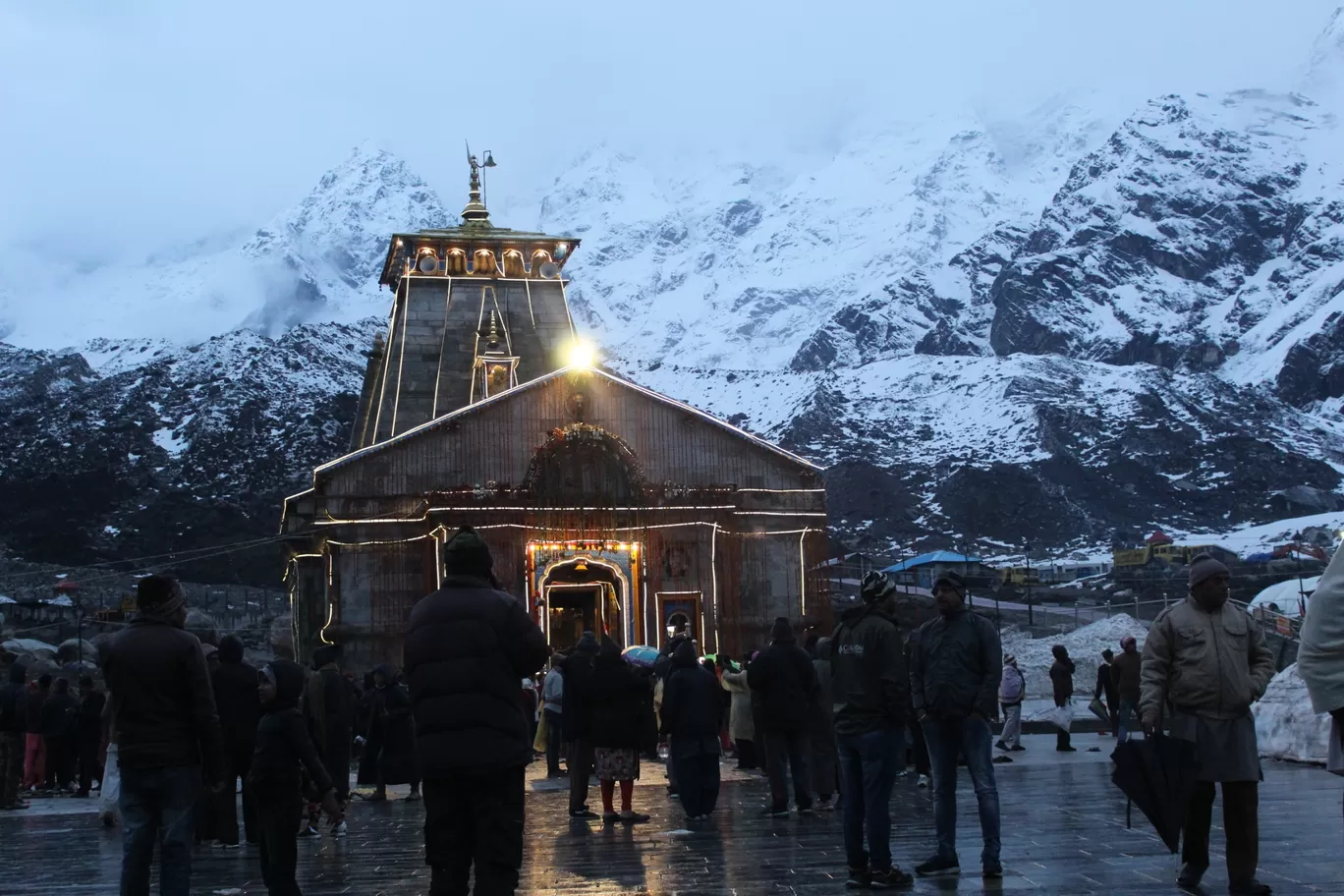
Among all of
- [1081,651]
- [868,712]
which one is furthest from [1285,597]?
[868,712]

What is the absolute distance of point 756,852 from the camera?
33.7 ft

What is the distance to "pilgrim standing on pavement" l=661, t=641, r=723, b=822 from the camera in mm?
12656

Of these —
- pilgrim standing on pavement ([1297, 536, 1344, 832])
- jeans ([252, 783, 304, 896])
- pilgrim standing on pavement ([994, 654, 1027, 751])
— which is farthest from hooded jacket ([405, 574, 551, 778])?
pilgrim standing on pavement ([994, 654, 1027, 751])

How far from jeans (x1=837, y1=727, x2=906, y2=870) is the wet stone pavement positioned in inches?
10.1

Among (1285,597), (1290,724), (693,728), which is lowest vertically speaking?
(1290,724)

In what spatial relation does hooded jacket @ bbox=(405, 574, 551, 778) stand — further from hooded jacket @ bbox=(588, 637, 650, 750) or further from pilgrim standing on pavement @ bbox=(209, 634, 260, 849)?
hooded jacket @ bbox=(588, 637, 650, 750)

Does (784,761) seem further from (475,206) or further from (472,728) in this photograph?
(475,206)

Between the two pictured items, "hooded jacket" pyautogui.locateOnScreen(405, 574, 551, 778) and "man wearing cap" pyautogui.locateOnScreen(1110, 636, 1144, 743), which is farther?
"man wearing cap" pyautogui.locateOnScreen(1110, 636, 1144, 743)

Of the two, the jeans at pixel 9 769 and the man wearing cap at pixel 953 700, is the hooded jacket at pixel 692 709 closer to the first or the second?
the man wearing cap at pixel 953 700

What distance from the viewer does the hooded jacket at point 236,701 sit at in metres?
11.2

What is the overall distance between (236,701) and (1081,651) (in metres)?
27.9

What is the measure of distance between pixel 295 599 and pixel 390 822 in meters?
24.0

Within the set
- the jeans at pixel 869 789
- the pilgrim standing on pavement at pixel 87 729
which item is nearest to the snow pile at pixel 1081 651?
the pilgrim standing on pavement at pixel 87 729

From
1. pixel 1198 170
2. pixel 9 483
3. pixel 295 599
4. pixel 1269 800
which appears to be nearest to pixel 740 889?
pixel 1269 800
